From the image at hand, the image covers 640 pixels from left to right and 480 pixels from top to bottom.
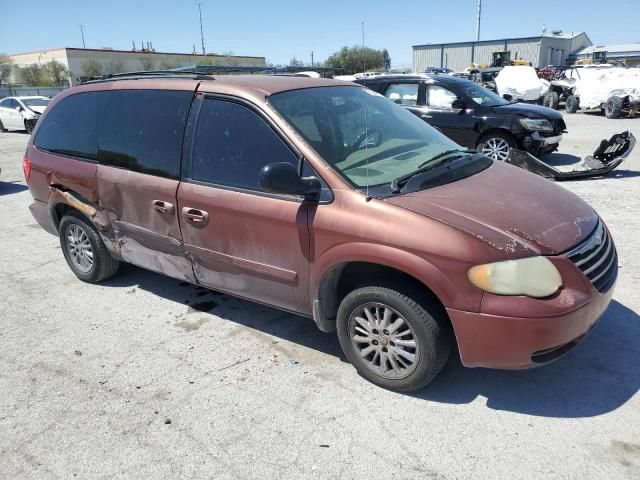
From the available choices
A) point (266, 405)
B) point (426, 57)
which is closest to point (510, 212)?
point (266, 405)

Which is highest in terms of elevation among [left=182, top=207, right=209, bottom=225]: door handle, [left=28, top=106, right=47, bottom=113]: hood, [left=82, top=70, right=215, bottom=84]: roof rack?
[left=82, top=70, right=215, bottom=84]: roof rack

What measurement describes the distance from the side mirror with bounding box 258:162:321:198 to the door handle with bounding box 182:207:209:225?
799 millimetres

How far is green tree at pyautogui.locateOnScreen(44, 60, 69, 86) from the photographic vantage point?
62875mm

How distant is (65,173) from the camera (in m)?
4.51

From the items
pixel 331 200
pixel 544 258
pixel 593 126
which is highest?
pixel 331 200

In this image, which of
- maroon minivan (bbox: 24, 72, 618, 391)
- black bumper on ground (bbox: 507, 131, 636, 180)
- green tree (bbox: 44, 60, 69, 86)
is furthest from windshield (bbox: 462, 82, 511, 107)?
green tree (bbox: 44, 60, 69, 86)

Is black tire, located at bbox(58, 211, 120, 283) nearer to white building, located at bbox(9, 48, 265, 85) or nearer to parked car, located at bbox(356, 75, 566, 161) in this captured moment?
parked car, located at bbox(356, 75, 566, 161)

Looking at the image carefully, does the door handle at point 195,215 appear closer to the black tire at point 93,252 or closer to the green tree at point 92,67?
the black tire at point 93,252

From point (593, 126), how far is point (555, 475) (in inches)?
660

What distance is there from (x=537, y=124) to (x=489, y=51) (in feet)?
177

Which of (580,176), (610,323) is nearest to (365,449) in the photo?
(610,323)

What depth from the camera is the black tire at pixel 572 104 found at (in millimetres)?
20562

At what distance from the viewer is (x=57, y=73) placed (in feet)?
208

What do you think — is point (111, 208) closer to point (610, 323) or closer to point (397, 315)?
point (397, 315)
